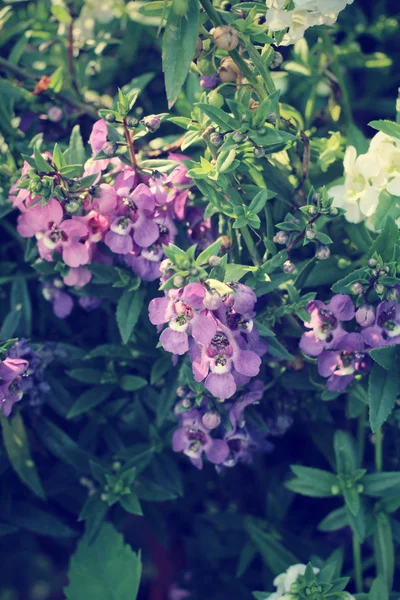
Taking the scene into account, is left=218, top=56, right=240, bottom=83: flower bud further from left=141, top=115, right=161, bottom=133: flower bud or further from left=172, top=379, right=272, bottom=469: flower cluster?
left=172, top=379, right=272, bottom=469: flower cluster

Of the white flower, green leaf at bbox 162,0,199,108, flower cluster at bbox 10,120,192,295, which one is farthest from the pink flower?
the white flower

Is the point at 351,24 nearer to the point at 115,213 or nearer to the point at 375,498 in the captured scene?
the point at 115,213

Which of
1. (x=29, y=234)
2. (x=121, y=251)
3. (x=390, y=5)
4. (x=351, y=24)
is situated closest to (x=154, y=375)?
(x=121, y=251)

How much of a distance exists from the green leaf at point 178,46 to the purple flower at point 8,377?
2.75 feet

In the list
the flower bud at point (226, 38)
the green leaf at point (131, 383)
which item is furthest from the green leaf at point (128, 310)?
the flower bud at point (226, 38)

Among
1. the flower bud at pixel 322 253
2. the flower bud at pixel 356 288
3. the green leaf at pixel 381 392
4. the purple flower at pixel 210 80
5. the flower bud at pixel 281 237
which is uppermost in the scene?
the purple flower at pixel 210 80

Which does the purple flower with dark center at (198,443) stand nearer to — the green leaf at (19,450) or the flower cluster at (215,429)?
the flower cluster at (215,429)

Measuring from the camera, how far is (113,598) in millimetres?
2195

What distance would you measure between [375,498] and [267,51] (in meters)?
1.49

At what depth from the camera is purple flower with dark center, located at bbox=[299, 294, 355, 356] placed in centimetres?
192

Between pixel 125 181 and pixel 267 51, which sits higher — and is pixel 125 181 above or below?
below

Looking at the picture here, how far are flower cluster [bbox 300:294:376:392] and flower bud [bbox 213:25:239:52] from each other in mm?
735

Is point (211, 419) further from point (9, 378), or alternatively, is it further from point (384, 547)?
point (384, 547)

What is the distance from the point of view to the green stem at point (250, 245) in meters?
1.90
